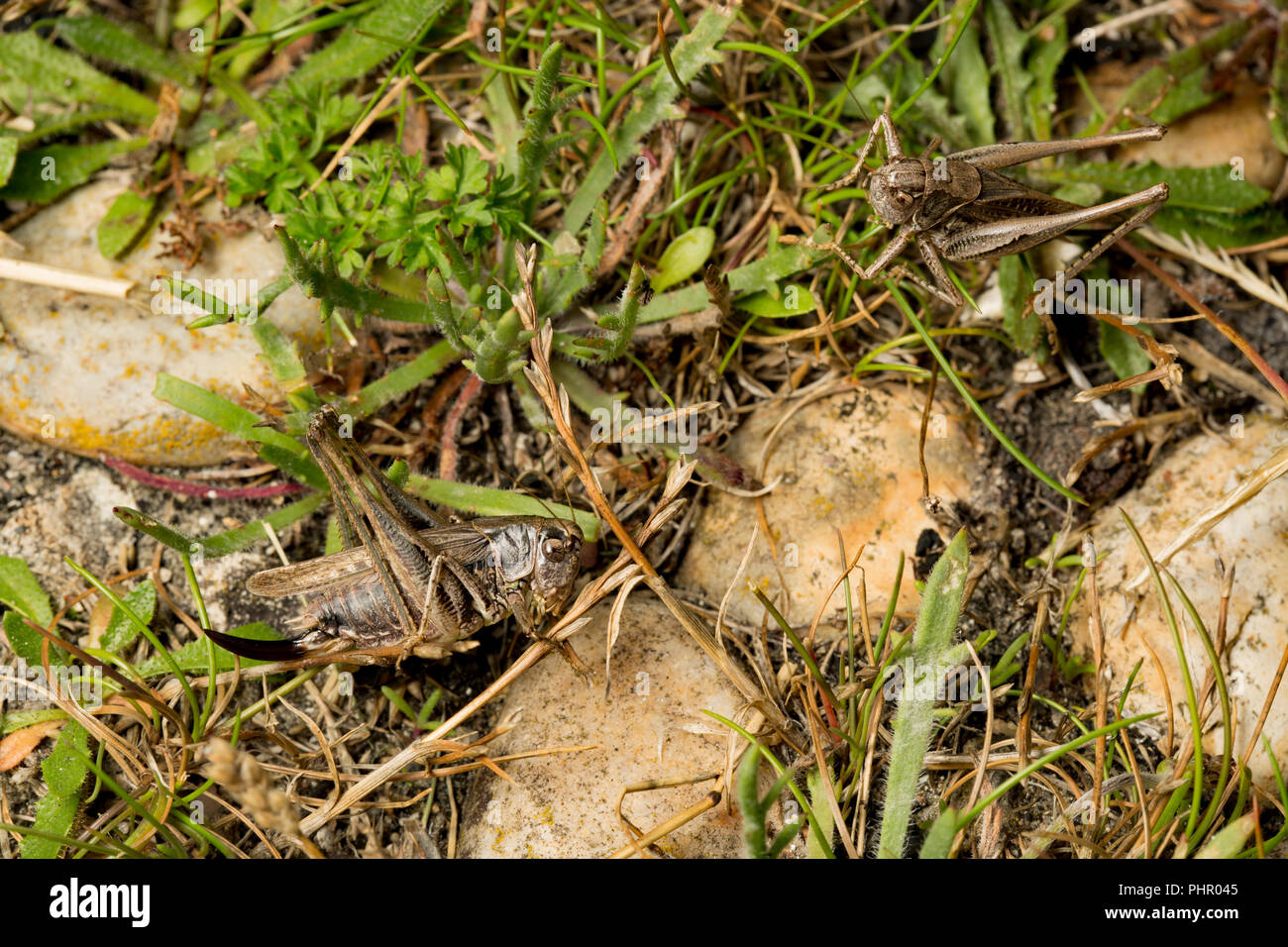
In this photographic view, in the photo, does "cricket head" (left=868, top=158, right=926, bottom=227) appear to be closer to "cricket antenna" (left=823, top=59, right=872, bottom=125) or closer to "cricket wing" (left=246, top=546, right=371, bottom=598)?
"cricket antenna" (left=823, top=59, right=872, bottom=125)

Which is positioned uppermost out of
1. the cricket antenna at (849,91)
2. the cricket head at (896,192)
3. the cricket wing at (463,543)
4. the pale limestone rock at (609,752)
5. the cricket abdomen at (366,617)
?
the cricket antenna at (849,91)

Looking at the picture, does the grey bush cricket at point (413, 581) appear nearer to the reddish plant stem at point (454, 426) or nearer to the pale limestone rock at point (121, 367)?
the reddish plant stem at point (454, 426)

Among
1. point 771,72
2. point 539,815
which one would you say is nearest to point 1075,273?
point 771,72

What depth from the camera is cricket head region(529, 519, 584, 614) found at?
2018 mm

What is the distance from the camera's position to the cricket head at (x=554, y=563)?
202 cm

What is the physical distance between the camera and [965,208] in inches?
97.7

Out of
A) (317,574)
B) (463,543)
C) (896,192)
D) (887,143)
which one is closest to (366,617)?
(317,574)

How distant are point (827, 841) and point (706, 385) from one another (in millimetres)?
→ 1315

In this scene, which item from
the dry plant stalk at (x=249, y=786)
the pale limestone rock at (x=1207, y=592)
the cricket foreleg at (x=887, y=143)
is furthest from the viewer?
the cricket foreleg at (x=887, y=143)

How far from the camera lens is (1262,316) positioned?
2.75 metres

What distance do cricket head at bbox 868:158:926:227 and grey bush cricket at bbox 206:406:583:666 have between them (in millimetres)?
1224

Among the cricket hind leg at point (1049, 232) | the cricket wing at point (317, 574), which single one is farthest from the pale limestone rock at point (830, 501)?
the cricket wing at point (317, 574)

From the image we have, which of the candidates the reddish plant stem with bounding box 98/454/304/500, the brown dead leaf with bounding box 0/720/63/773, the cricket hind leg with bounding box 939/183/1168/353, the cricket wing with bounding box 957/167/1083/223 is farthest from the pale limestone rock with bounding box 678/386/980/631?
the brown dead leaf with bounding box 0/720/63/773

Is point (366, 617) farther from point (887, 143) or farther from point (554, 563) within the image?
point (887, 143)
